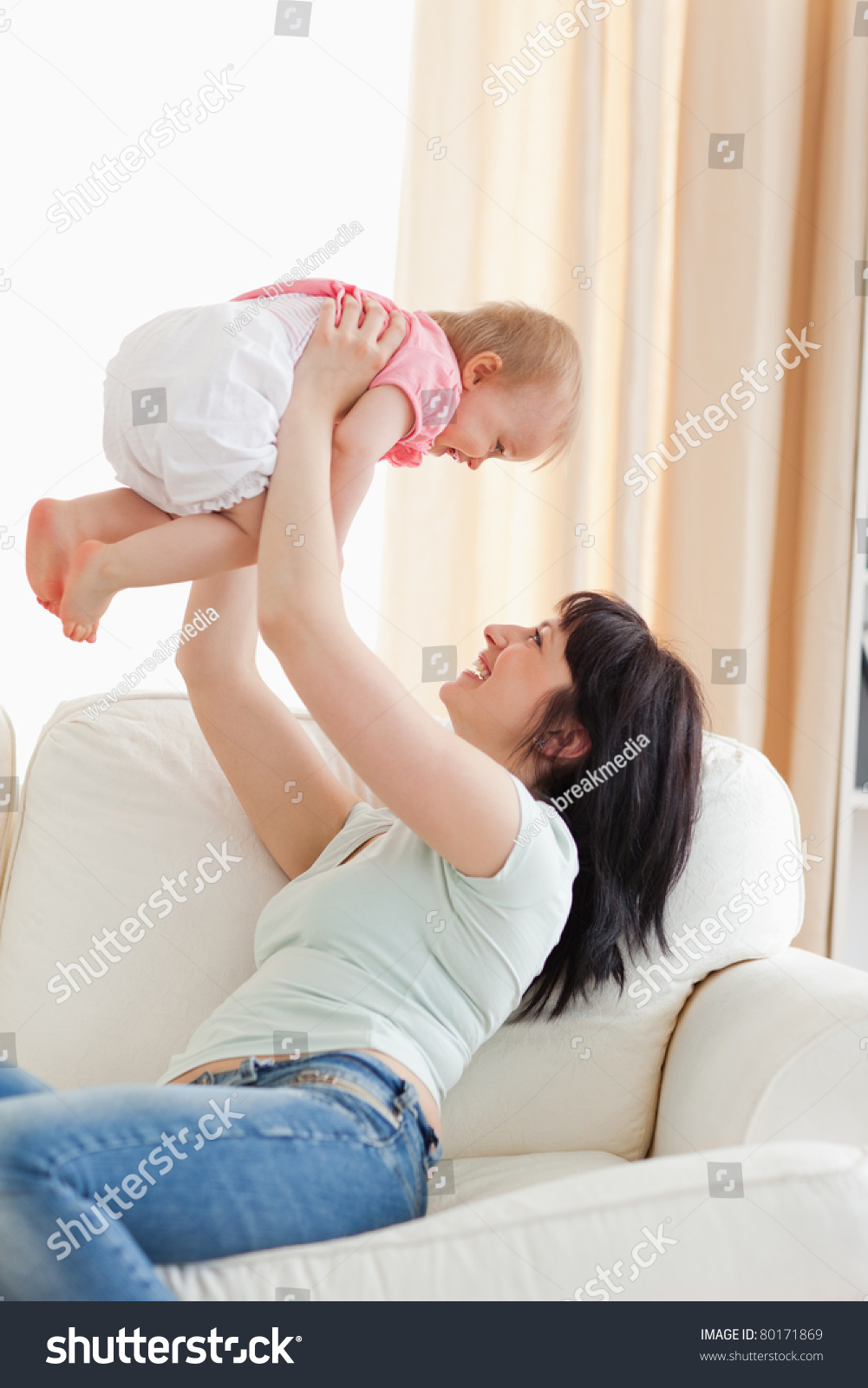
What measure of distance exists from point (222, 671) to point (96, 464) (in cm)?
75

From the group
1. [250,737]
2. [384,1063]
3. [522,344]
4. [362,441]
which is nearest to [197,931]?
[250,737]

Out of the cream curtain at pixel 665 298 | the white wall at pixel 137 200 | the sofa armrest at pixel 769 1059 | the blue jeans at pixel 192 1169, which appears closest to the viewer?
the blue jeans at pixel 192 1169

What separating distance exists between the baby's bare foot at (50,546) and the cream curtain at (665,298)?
2.90 feet

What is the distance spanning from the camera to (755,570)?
1.93 metres

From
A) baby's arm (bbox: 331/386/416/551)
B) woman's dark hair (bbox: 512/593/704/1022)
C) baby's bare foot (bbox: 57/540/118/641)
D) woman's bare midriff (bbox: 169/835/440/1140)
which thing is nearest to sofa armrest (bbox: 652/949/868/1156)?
woman's dark hair (bbox: 512/593/704/1022)

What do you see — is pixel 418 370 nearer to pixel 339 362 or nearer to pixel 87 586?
pixel 339 362

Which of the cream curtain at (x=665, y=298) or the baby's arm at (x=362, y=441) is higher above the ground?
the cream curtain at (x=665, y=298)

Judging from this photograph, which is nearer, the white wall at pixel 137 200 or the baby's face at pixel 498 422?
the baby's face at pixel 498 422

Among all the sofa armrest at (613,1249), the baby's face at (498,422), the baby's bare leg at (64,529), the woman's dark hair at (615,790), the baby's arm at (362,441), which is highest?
the baby's face at (498,422)

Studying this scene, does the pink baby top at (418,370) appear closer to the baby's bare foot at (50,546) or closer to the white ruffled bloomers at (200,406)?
the white ruffled bloomers at (200,406)

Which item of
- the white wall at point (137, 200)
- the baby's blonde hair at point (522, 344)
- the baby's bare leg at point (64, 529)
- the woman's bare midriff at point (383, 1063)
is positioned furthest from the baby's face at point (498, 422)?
the white wall at point (137, 200)

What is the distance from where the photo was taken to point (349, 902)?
98cm

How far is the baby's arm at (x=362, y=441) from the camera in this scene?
96 centimetres

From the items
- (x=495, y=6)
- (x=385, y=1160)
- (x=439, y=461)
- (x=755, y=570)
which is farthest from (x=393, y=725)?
(x=495, y=6)
